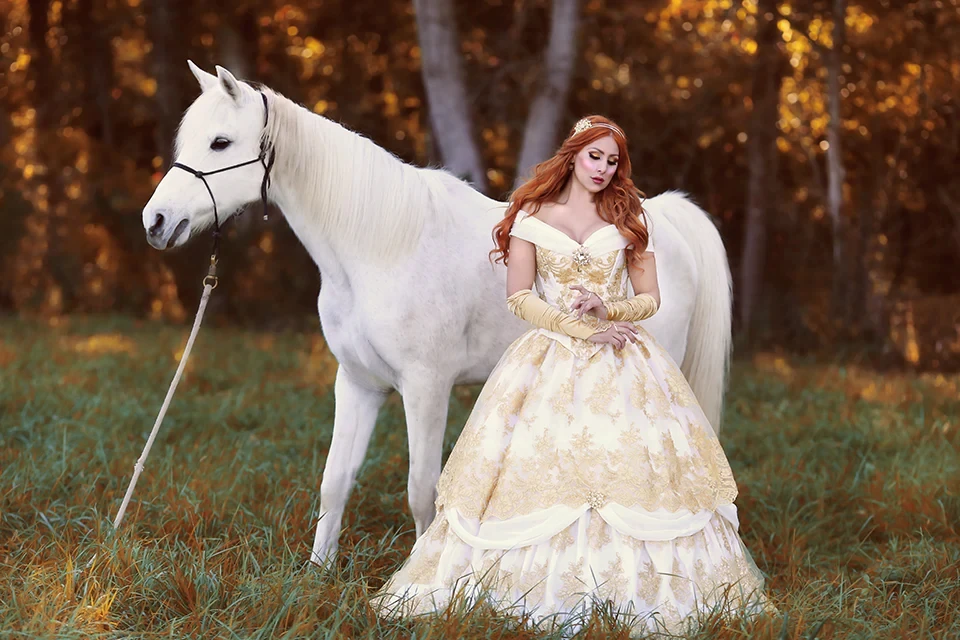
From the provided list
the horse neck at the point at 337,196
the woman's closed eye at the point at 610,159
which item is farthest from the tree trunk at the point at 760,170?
the woman's closed eye at the point at 610,159

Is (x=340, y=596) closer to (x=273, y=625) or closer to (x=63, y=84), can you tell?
(x=273, y=625)

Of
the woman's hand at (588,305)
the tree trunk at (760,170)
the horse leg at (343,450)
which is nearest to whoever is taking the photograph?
the woman's hand at (588,305)

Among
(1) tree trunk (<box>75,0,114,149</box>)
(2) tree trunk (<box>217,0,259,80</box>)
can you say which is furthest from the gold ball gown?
(1) tree trunk (<box>75,0,114,149</box>)

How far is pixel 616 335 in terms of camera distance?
3.26 metres

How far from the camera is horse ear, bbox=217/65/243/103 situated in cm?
344

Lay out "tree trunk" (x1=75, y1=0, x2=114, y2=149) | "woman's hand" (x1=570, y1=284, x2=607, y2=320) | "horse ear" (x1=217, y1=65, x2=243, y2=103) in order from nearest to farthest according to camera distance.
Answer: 1. "woman's hand" (x1=570, y1=284, x2=607, y2=320)
2. "horse ear" (x1=217, y1=65, x2=243, y2=103)
3. "tree trunk" (x1=75, y1=0, x2=114, y2=149)

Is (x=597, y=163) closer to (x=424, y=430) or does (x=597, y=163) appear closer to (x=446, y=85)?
(x=424, y=430)

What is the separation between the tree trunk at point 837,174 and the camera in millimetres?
10758

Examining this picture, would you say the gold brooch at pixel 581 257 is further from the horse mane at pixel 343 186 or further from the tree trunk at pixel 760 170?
the tree trunk at pixel 760 170

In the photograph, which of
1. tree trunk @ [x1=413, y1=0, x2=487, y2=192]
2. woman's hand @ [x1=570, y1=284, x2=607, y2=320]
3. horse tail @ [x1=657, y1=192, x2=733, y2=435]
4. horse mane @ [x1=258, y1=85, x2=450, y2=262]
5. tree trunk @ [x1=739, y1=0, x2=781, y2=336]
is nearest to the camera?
woman's hand @ [x1=570, y1=284, x2=607, y2=320]

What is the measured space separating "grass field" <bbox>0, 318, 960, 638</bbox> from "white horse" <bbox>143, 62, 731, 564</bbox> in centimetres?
50

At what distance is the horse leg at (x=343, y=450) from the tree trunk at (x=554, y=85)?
13.3 ft

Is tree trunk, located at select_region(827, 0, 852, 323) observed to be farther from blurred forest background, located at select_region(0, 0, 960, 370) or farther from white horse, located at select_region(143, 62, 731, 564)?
white horse, located at select_region(143, 62, 731, 564)

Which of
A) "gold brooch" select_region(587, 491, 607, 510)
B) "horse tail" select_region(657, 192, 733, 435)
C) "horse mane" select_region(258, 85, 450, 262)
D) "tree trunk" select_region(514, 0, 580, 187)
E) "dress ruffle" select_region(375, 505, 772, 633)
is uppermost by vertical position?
"tree trunk" select_region(514, 0, 580, 187)
